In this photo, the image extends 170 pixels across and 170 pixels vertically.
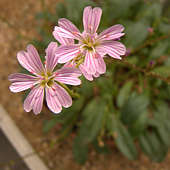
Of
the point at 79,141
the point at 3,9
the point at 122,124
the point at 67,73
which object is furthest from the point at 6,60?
the point at 67,73

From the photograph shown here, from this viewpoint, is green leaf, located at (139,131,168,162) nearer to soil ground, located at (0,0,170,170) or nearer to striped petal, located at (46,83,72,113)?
soil ground, located at (0,0,170,170)

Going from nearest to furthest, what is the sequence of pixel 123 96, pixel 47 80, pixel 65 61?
1. pixel 65 61
2. pixel 47 80
3. pixel 123 96

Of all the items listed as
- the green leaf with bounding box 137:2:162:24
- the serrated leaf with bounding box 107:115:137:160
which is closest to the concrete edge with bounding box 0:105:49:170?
the serrated leaf with bounding box 107:115:137:160

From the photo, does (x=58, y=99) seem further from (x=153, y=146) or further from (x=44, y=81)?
(x=153, y=146)

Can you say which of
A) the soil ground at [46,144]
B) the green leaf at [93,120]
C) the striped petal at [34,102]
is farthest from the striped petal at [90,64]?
the soil ground at [46,144]

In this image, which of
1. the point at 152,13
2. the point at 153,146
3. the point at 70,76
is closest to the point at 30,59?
the point at 70,76

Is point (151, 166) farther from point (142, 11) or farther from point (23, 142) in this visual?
point (142, 11)

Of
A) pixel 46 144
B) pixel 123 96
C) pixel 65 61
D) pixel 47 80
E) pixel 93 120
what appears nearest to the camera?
pixel 65 61
